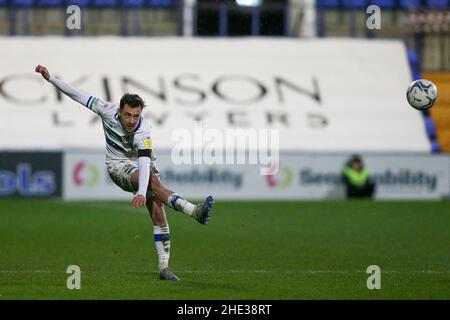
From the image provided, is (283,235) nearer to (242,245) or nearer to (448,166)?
(242,245)

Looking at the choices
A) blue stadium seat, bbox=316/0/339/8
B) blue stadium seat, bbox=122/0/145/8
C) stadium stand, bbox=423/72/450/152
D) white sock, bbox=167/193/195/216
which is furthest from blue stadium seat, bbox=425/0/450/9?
white sock, bbox=167/193/195/216

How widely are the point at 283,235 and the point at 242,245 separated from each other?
171cm

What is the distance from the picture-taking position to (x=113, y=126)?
36.1ft

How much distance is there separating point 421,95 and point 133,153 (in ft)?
14.5

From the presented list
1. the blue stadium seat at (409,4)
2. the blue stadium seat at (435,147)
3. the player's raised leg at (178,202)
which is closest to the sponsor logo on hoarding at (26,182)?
the blue stadium seat at (435,147)

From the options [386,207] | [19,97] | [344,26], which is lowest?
[386,207]

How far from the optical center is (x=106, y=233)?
17.1 metres

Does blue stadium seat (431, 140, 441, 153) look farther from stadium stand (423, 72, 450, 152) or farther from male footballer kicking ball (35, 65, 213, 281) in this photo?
male footballer kicking ball (35, 65, 213, 281)

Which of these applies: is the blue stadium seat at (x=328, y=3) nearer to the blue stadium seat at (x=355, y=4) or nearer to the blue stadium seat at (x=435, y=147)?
the blue stadium seat at (x=355, y=4)

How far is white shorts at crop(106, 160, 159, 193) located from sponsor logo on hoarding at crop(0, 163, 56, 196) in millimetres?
14217

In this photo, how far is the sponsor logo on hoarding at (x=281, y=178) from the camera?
26031 mm

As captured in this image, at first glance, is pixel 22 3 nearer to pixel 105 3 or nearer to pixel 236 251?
pixel 105 3

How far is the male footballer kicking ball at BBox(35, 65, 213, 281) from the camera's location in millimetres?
10703
